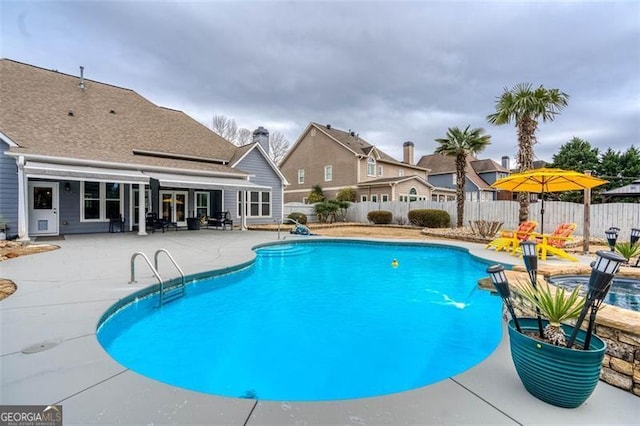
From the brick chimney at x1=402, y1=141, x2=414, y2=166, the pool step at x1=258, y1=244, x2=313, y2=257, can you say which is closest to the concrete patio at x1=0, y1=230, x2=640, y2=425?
the pool step at x1=258, y1=244, x2=313, y2=257

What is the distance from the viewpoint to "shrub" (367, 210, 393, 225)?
72.8ft

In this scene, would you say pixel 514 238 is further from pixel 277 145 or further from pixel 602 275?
pixel 277 145

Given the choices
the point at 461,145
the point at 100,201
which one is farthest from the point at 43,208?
the point at 461,145

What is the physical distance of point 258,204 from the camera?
66.9 feet

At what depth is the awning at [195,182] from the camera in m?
13.3

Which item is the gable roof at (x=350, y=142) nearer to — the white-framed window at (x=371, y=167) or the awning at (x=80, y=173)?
the white-framed window at (x=371, y=167)

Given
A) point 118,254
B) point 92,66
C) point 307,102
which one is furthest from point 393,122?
point 118,254

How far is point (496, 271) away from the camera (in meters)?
2.59

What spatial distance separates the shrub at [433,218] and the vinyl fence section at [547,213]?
2.43 ft

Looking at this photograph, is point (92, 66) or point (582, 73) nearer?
point (582, 73)

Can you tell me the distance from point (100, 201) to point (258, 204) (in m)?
8.68

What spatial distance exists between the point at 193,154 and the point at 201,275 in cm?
1275

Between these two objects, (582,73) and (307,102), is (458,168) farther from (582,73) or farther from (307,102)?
(307,102)

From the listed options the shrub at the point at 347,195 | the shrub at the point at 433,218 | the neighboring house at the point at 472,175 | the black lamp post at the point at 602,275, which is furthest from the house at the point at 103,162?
the neighboring house at the point at 472,175
